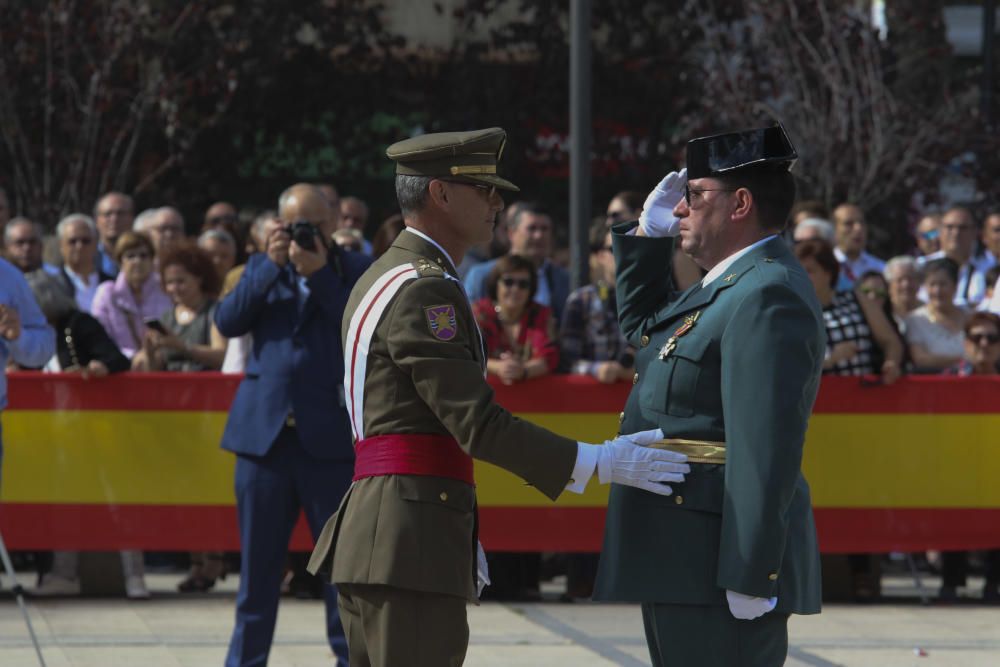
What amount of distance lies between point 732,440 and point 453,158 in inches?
40.1

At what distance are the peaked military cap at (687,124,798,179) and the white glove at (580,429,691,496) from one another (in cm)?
66

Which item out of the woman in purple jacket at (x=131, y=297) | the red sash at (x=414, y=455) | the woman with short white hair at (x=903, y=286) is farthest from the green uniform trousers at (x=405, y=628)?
the woman with short white hair at (x=903, y=286)

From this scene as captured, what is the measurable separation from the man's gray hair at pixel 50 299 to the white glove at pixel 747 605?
539 cm

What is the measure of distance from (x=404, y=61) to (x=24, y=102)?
11.2ft

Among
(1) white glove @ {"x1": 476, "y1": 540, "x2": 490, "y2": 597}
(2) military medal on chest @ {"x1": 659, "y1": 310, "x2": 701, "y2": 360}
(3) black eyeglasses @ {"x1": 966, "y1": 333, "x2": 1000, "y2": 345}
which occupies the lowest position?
(1) white glove @ {"x1": 476, "y1": 540, "x2": 490, "y2": 597}

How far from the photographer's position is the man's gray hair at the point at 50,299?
8602 mm

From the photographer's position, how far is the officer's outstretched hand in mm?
4055

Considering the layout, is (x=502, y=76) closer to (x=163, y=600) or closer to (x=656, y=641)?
(x=163, y=600)

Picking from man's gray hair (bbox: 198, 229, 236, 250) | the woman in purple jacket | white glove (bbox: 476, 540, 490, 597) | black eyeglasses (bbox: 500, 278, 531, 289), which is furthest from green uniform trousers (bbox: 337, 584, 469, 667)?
man's gray hair (bbox: 198, 229, 236, 250)

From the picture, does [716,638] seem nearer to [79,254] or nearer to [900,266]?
[900,266]

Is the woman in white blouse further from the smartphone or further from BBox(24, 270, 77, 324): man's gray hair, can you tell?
BBox(24, 270, 77, 324): man's gray hair

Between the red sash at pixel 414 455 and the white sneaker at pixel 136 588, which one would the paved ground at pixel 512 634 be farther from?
the red sash at pixel 414 455

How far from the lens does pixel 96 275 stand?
10289 mm

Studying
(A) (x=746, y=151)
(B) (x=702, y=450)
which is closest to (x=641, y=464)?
(B) (x=702, y=450)
